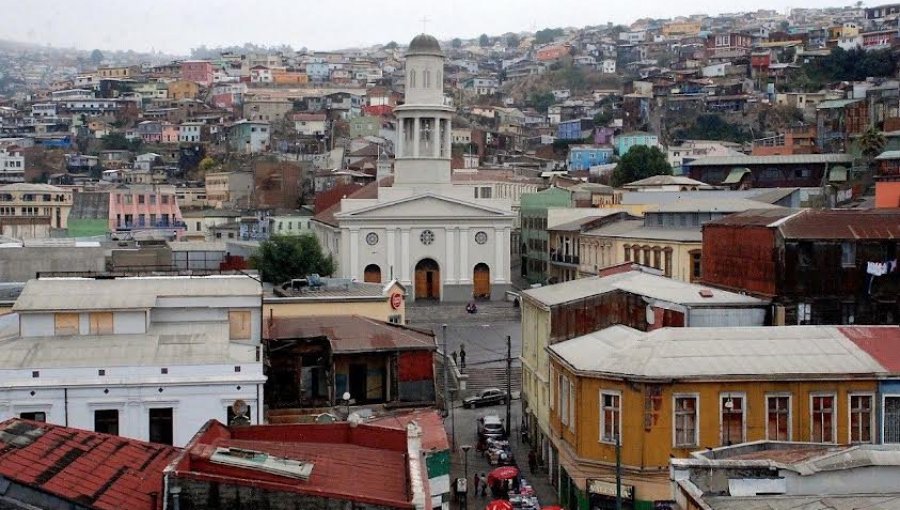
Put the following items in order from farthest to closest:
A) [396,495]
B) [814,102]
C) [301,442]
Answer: [814,102] → [301,442] → [396,495]

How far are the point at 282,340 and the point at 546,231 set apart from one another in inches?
1649

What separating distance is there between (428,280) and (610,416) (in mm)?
42318

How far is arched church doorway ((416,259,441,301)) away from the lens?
63.0 metres

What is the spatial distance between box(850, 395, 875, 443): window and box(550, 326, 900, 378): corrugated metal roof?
484 millimetres

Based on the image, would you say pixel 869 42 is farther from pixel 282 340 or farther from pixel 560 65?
pixel 282 340

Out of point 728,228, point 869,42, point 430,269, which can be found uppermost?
point 869,42

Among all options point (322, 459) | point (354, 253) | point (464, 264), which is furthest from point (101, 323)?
point (464, 264)

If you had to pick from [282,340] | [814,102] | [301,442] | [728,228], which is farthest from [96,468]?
[814,102]

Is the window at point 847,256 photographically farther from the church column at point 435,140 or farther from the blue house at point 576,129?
the blue house at point 576,129

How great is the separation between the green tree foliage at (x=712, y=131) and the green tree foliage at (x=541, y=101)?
1651 inches

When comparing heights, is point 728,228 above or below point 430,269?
above

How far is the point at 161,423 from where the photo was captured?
2053cm

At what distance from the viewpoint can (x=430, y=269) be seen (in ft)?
207

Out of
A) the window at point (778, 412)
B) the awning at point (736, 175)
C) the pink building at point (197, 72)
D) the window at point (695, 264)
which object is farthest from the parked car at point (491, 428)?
the pink building at point (197, 72)
